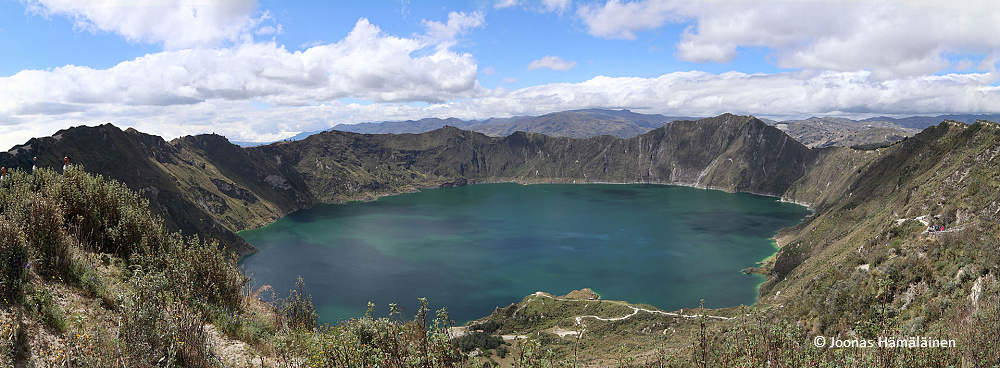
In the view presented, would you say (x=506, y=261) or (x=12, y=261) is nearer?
(x=12, y=261)

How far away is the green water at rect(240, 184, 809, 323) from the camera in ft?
327

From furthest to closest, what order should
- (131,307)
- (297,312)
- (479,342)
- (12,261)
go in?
(479,342)
(297,312)
(12,261)
(131,307)

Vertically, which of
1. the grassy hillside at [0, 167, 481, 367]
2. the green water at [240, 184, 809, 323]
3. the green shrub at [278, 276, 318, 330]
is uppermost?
the grassy hillside at [0, 167, 481, 367]

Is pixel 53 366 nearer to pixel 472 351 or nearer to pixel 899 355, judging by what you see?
pixel 899 355

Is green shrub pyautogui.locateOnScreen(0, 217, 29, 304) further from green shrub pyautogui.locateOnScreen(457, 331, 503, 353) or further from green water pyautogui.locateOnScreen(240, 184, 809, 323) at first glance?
green water pyautogui.locateOnScreen(240, 184, 809, 323)

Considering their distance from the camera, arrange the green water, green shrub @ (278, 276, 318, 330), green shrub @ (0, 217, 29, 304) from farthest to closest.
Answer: the green water < green shrub @ (278, 276, 318, 330) < green shrub @ (0, 217, 29, 304)

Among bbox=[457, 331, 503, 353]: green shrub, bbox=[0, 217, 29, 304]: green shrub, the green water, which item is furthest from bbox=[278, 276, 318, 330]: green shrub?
the green water

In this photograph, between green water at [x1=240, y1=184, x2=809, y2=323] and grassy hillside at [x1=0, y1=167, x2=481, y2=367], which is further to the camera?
green water at [x1=240, y1=184, x2=809, y2=323]

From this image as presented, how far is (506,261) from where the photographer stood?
130625 mm

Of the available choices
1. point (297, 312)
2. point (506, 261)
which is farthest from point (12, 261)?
point (506, 261)

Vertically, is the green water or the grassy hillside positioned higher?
the grassy hillside

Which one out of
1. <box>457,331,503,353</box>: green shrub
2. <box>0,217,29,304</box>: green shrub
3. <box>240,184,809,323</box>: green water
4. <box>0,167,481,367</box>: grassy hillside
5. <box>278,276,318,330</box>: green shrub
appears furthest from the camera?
<box>240,184,809,323</box>: green water

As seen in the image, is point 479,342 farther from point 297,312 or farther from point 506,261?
point 506,261

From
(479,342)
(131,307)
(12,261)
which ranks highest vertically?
(12,261)
